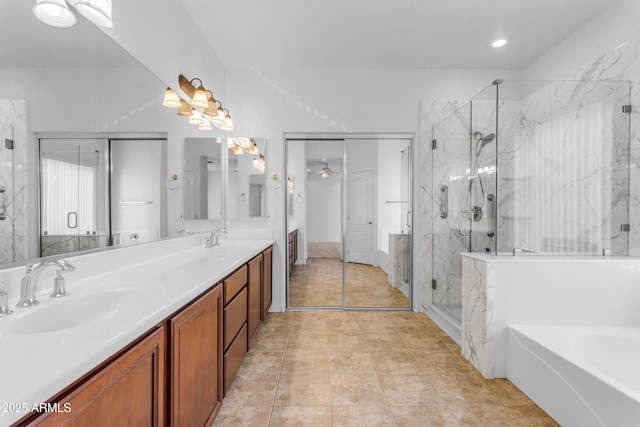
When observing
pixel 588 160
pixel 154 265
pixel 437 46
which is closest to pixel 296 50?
pixel 437 46

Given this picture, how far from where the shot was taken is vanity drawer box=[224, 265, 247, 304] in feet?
5.59

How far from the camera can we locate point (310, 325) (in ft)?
9.87

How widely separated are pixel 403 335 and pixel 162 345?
7.51 feet

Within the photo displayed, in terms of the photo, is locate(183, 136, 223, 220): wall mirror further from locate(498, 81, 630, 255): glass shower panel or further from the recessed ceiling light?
the recessed ceiling light

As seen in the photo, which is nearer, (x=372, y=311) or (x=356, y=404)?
(x=356, y=404)

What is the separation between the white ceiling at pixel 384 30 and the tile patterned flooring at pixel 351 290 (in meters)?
2.53

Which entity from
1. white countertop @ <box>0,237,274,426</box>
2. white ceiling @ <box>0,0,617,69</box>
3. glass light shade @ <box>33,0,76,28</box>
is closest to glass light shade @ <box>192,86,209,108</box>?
white ceiling @ <box>0,0,617,69</box>

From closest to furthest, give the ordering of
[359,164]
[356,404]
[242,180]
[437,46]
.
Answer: [356,404]
[437,46]
[242,180]
[359,164]

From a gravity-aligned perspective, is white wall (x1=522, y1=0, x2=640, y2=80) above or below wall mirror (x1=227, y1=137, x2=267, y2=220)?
above

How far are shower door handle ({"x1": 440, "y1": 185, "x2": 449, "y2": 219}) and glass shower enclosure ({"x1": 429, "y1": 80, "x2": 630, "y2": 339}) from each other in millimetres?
541

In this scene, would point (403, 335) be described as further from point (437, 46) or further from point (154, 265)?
point (437, 46)

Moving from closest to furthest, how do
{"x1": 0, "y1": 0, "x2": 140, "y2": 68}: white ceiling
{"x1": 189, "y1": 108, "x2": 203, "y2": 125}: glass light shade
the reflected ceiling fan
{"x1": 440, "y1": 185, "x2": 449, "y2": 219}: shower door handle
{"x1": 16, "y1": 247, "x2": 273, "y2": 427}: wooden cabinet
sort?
{"x1": 16, "y1": 247, "x2": 273, "y2": 427}: wooden cabinet, {"x1": 0, "y1": 0, "x2": 140, "y2": 68}: white ceiling, {"x1": 189, "y1": 108, "x2": 203, "y2": 125}: glass light shade, {"x1": 440, "y1": 185, "x2": 449, "y2": 219}: shower door handle, the reflected ceiling fan

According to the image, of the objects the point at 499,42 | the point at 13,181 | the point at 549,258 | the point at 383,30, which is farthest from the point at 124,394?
the point at 499,42

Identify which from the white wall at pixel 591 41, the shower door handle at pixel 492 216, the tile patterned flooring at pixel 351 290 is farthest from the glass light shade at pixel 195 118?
the white wall at pixel 591 41
